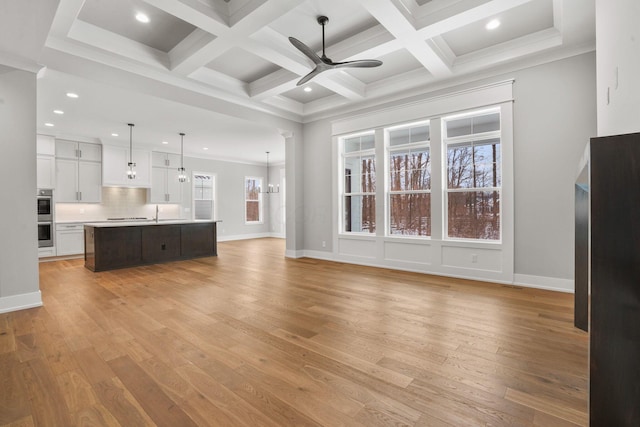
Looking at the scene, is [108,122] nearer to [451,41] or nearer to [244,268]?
[244,268]

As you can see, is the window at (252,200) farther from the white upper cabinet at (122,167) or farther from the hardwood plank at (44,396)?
the hardwood plank at (44,396)

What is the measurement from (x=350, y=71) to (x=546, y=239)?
3.78 metres

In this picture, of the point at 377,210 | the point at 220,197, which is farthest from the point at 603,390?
the point at 220,197

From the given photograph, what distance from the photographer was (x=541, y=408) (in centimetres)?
173

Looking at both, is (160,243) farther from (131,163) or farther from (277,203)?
(277,203)

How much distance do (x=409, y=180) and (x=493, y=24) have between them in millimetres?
2532

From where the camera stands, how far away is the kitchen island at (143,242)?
5.68 m

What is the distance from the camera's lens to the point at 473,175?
15.9 ft

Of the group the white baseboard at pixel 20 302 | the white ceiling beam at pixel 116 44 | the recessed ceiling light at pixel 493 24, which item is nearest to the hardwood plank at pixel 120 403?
the white baseboard at pixel 20 302

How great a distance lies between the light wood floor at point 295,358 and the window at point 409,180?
158 cm

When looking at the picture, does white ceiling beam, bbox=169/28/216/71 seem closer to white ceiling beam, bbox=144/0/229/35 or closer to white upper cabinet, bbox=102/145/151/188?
white ceiling beam, bbox=144/0/229/35

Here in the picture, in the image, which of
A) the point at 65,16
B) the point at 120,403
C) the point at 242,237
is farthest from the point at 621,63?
the point at 242,237

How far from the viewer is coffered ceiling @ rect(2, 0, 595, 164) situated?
3266 mm

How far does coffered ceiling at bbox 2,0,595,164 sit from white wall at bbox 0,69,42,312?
0.58m
